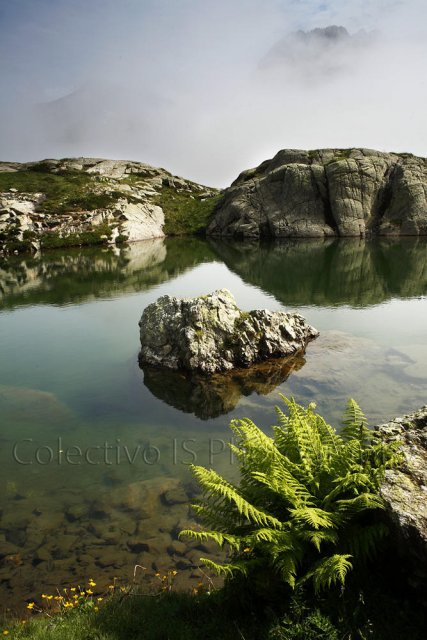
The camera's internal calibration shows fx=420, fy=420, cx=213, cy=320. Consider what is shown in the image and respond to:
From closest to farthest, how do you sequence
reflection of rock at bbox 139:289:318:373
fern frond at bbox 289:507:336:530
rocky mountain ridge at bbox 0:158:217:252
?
1. fern frond at bbox 289:507:336:530
2. reflection of rock at bbox 139:289:318:373
3. rocky mountain ridge at bbox 0:158:217:252

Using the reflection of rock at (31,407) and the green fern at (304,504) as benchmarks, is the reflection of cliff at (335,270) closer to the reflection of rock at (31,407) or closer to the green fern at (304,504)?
the reflection of rock at (31,407)

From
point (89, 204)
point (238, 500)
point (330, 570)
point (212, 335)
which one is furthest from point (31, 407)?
point (89, 204)

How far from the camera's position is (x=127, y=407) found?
1733 cm

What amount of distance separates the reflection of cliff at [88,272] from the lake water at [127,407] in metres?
1.33

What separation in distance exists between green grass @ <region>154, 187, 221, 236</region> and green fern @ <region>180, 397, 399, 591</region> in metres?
112

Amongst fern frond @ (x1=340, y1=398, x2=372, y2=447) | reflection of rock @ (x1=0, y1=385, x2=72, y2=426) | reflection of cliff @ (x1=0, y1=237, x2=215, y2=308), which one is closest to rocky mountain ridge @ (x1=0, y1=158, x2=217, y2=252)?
reflection of cliff @ (x1=0, y1=237, x2=215, y2=308)

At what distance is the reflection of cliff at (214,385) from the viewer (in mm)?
17459

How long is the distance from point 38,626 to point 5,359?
19779 millimetres

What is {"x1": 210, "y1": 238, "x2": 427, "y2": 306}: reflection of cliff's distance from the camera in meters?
37.8

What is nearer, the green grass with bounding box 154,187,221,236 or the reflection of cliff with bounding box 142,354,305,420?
the reflection of cliff with bounding box 142,354,305,420

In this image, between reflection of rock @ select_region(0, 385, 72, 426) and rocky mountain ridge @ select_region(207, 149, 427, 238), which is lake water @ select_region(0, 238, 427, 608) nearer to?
reflection of rock @ select_region(0, 385, 72, 426)

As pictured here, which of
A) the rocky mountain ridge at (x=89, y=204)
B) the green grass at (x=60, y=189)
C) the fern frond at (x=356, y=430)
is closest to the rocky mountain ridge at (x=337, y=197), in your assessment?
the rocky mountain ridge at (x=89, y=204)

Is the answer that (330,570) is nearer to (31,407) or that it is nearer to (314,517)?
(314,517)

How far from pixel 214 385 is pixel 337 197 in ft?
282
